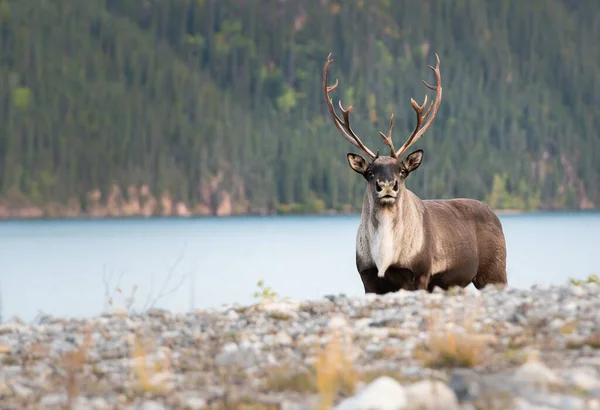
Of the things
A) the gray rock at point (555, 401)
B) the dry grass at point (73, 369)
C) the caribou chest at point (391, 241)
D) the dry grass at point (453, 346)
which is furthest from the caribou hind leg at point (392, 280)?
the gray rock at point (555, 401)

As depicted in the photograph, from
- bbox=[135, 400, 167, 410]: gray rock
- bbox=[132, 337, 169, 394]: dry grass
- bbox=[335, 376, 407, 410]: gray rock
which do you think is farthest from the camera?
bbox=[132, 337, 169, 394]: dry grass

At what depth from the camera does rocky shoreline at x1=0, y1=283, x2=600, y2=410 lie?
8.02m

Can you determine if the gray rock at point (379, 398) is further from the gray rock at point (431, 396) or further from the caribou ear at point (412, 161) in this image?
the caribou ear at point (412, 161)

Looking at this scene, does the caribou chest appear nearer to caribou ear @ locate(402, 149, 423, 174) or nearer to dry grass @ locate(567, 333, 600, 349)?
caribou ear @ locate(402, 149, 423, 174)

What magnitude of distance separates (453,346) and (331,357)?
103cm

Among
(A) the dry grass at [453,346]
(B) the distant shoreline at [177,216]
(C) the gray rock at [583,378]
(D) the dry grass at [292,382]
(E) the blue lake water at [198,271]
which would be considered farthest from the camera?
(B) the distant shoreline at [177,216]

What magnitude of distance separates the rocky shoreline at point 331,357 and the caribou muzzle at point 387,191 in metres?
1.75

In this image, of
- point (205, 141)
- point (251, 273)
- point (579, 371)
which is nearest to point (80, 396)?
point (579, 371)

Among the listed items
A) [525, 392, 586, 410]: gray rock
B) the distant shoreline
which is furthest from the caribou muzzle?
the distant shoreline

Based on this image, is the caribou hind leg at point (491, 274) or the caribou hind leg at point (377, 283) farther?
the caribou hind leg at point (491, 274)

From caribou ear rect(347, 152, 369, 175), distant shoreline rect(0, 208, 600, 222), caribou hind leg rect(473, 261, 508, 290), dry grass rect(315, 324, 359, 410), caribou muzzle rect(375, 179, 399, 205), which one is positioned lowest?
distant shoreline rect(0, 208, 600, 222)

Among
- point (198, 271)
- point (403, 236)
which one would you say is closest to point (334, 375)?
point (403, 236)

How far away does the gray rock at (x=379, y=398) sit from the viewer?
7.59 m

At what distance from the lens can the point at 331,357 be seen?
8.58 meters
